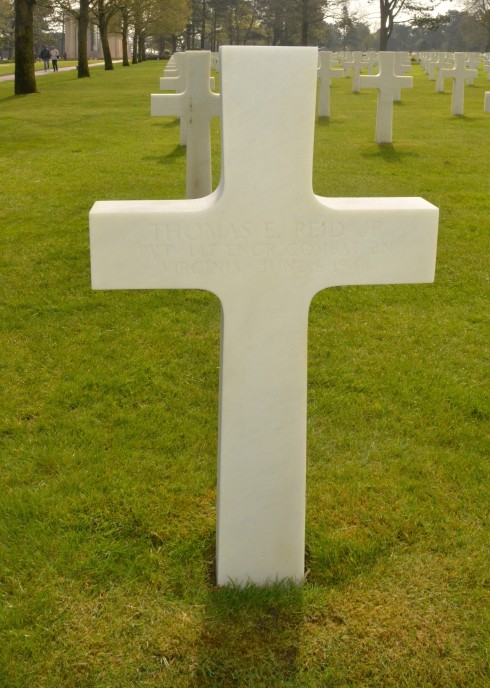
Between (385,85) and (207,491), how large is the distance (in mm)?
9834

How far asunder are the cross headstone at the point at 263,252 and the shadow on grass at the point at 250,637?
225 millimetres

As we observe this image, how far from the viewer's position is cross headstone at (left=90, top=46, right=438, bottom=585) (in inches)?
75.9

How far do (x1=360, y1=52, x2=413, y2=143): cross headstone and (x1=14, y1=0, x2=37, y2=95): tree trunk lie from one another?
1133 centimetres

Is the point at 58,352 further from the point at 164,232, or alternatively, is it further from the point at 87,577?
the point at 164,232

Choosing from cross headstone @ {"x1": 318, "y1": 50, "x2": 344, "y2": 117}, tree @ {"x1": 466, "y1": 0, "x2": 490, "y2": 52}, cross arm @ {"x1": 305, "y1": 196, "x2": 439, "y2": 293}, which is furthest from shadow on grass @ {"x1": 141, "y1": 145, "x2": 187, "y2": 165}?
tree @ {"x1": 466, "y1": 0, "x2": 490, "y2": 52}

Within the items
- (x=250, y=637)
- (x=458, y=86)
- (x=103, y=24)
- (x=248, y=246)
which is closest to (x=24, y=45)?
(x=458, y=86)

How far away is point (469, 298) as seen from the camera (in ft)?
16.7

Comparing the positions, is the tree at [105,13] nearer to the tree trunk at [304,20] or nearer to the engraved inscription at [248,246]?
the tree trunk at [304,20]

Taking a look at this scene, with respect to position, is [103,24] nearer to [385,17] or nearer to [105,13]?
[105,13]

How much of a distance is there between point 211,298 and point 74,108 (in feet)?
48.3

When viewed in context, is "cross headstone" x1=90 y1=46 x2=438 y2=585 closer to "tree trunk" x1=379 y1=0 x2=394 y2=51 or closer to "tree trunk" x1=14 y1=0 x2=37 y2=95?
"tree trunk" x1=14 y1=0 x2=37 y2=95

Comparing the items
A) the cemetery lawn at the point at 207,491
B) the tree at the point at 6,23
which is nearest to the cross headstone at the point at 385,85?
the cemetery lawn at the point at 207,491

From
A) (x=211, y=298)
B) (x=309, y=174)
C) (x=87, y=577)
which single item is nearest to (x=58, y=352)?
(x=211, y=298)

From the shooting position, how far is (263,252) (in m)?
2.04
